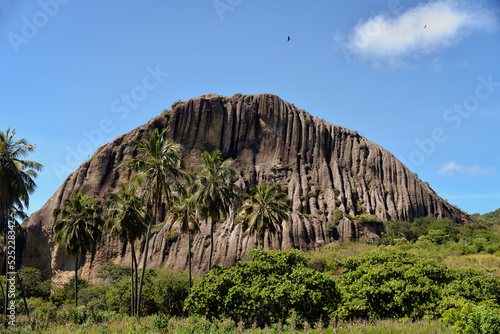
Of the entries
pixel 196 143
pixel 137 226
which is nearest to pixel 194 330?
pixel 137 226

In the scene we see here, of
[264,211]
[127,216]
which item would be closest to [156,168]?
[127,216]

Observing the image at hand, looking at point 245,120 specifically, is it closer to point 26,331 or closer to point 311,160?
point 311,160

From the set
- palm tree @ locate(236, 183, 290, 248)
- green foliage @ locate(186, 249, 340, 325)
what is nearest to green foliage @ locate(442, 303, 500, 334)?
green foliage @ locate(186, 249, 340, 325)

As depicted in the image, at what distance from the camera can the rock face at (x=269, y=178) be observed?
65375 millimetres

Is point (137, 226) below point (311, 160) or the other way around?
below

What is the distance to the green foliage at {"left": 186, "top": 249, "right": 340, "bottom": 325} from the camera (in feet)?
62.3

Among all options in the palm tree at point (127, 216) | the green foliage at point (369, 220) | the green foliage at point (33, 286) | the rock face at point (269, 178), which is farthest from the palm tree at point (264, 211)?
the green foliage at point (369, 220)

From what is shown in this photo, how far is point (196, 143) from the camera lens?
82.5 m

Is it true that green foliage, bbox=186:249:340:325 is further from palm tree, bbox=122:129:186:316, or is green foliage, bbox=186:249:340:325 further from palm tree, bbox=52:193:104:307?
palm tree, bbox=52:193:104:307

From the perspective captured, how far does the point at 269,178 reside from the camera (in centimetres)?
8056

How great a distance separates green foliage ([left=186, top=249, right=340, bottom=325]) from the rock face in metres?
39.9

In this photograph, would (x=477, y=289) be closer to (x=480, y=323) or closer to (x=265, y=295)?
(x=480, y=323)

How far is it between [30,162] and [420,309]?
95.8 ft

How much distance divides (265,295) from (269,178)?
2440 inches
